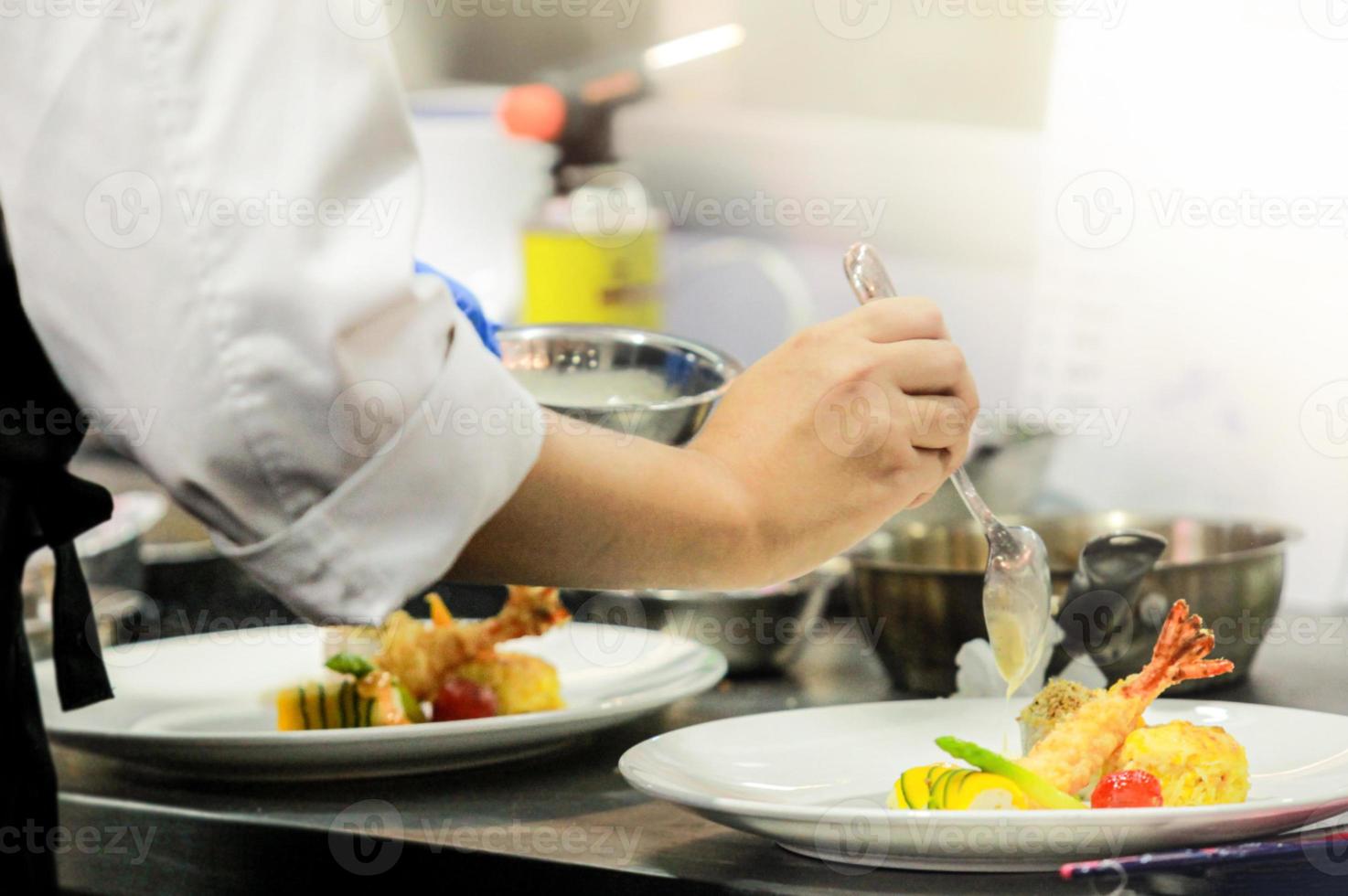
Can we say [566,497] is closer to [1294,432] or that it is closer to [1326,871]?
[1326,871]

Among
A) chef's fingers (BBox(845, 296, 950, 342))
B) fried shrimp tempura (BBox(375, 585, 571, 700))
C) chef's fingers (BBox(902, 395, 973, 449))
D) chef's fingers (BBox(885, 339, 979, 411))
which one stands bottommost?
fried shrimp tempura (BBox(375, 585, 571, 700))

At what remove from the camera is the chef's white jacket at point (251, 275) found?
0.59m

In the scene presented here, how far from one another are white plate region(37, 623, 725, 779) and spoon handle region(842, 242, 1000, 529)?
231mm

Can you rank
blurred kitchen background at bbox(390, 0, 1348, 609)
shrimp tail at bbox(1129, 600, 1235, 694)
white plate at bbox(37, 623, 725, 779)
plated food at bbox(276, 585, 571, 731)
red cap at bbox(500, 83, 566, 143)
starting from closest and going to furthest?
shrimp tail at bbox(1129, 600, 1235, 694), white plate at bbox(37, 623, 725, 779), plated food at bbox(276, 585, 571, 731), blurred kitchen background at bbox(390, 0, 1348, 609), red cap at bbox(500, 83, 566, 143)

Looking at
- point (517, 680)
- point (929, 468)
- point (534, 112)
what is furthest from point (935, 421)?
point (534, 112)

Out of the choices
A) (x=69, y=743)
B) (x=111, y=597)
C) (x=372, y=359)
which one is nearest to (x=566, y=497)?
(x=372, y=359)

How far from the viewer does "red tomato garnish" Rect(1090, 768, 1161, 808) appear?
73 centimetres

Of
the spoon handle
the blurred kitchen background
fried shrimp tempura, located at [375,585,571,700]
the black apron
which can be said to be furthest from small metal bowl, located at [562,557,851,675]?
the black apron

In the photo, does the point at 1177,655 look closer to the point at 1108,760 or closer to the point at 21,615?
the point at 1108,760

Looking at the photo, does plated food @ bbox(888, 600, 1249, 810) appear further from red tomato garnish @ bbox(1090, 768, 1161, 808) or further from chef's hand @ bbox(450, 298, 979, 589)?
chef's hand @ bbox(450, 298, 979, 589)

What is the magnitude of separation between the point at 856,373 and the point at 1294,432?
1241mm

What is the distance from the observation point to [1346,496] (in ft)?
5.98

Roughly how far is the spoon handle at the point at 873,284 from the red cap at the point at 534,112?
5.47ft

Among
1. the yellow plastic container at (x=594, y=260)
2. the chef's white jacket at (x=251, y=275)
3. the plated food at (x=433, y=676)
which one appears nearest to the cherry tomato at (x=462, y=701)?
the plated food at (x=433, y=676)
